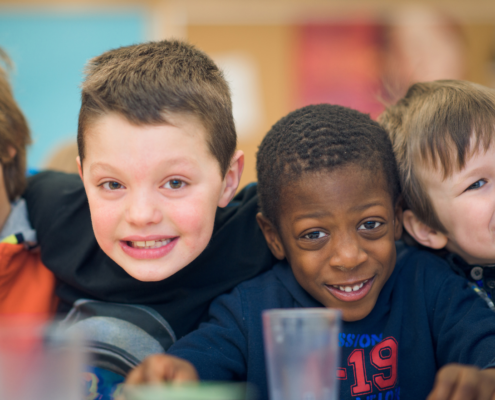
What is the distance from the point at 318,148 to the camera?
935mm

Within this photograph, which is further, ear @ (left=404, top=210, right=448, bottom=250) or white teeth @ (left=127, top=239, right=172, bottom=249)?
ear @ (left=404, top=210, right=448, bottom=250)

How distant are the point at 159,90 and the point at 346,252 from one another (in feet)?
1.47

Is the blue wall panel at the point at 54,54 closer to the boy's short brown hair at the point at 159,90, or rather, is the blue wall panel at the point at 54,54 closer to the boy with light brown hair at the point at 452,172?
the boy's short brown hair at the point at 159,90

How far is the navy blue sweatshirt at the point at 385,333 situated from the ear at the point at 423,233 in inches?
1.5

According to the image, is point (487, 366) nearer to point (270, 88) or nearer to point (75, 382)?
point (75, 382)

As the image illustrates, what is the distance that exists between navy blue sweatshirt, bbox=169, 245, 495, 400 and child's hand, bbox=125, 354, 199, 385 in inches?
7.4

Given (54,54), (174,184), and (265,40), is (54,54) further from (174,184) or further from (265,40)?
(174,184)

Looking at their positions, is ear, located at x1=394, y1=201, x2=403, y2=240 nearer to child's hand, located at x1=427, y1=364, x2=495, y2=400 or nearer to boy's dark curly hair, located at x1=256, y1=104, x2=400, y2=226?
boy's dark curly hair, located at x1=256, y1=104, x2=400, y2=226

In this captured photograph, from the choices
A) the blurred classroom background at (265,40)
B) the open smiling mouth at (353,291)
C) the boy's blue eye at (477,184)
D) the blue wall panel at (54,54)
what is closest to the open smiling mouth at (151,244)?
the open smiling mouth at (353,291)

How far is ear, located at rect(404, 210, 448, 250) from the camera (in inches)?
41.3

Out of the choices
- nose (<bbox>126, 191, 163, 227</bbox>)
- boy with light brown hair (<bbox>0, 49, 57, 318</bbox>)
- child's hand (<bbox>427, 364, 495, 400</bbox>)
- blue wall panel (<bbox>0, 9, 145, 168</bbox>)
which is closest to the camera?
child's hand (<bbox>427, 364, 495, 400</bbox>)

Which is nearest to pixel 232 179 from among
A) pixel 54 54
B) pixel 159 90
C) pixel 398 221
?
pixel 159 90

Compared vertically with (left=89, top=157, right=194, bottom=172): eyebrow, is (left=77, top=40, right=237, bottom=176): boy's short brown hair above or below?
above

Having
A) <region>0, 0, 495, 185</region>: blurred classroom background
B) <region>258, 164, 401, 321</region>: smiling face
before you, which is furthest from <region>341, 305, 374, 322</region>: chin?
<region>0, 0, 495, 185</region>: blurred classroom background
